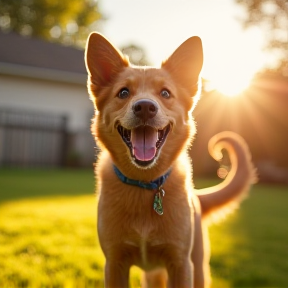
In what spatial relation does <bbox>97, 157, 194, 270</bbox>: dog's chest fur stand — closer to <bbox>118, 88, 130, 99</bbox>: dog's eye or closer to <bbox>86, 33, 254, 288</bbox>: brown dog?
<bbox>86, 33, 254, 288</bbox>: brown dog

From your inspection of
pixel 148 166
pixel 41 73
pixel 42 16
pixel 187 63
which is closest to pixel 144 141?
pixel 148 166

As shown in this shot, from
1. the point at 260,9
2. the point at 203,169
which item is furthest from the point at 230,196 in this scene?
the point at 260,9

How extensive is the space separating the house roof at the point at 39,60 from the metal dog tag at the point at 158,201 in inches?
662

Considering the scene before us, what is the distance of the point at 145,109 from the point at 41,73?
1730cm

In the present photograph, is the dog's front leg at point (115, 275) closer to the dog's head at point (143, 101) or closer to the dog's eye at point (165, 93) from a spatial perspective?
the dog's head at point (143, 101)

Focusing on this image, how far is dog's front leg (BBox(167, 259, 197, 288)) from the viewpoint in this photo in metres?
3.27

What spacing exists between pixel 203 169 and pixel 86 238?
1152 cm

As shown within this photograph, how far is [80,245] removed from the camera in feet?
17.9

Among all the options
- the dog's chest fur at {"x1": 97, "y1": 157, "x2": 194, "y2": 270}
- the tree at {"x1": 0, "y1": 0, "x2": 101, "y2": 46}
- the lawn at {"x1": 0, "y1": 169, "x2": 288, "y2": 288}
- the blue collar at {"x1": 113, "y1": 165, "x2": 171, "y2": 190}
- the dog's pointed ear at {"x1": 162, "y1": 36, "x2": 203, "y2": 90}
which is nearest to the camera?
the dog's chest fur at {"x1": 97, "y1": 157, "x2": 194, "y2": 270}

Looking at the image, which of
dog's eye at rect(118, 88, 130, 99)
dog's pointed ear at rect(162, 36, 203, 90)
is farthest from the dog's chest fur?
dog's pointed ear at rect(162, 36, 203, 90)

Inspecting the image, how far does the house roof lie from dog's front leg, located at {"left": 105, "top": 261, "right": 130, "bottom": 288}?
55.4 ft

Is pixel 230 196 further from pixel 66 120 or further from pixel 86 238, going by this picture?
pixel 66 120

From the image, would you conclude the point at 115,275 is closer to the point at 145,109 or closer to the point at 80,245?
the point at 145,109

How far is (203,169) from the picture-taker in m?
17.1
